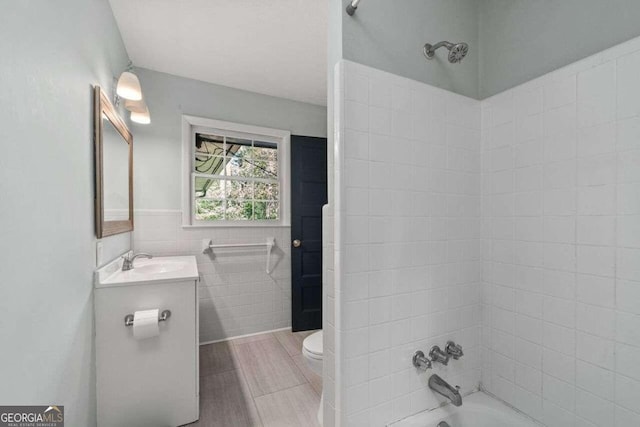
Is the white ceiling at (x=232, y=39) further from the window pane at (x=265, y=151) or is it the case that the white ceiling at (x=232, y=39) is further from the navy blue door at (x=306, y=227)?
the navy blue door at (x=306, y=227)

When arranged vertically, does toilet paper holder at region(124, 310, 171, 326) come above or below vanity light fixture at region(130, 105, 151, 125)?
below

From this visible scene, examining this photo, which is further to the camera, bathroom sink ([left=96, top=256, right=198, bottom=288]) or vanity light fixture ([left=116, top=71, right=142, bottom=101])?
vanity light fixture ([left=116, top=71, right=142, bottom=101])

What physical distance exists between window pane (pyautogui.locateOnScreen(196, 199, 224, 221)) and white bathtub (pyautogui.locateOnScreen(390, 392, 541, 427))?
7.25 feet

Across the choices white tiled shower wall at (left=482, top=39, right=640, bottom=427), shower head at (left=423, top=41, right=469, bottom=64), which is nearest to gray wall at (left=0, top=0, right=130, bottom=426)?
shower head at (left=423, top=41, right=469, bottom=64)

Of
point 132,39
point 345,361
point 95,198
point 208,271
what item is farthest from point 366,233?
point 132,39

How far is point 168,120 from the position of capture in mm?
2379

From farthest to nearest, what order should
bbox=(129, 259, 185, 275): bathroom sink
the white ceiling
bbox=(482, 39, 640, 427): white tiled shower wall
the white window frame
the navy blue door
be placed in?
1. the navy blue door
2. the white window frame
3. bbox=(129, 259, 185, 275): bathroom sink
4. the white ceiling
5. bbox=(482, 39, 640, 427): white tiled shower wall

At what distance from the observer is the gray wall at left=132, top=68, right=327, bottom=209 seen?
2.30 metres

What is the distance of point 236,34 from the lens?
187cm

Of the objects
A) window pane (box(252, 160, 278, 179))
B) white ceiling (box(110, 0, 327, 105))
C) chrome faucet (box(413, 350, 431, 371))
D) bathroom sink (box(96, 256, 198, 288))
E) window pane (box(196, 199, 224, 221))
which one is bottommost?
chrome faucet (box(413, 350, 431, 371))

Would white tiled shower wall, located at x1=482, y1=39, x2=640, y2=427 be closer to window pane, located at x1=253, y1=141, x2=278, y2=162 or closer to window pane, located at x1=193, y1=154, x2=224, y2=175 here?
window pane, located at x1=253, y1=141, x2=278, y2=162

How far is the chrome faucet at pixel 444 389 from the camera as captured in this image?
3.63 feet

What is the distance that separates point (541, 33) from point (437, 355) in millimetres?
1573

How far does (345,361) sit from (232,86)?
103 inches
